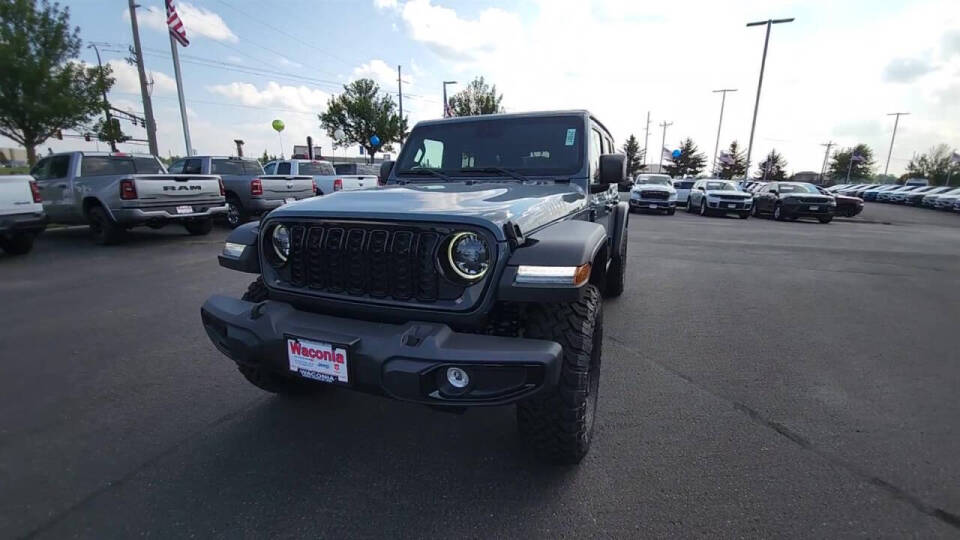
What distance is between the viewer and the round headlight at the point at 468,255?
197 centimetres

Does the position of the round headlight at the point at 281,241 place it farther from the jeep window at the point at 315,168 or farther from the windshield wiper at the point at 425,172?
the jeep window at the point at 315,168

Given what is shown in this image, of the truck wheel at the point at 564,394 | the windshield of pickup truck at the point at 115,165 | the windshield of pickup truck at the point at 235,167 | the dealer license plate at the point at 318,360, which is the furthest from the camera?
the windshield of pickup truck at the point at 235,167

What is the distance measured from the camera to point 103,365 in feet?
11.4

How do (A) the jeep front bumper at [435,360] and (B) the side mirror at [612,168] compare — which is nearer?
(A) the jeep front bumper at [435,360]

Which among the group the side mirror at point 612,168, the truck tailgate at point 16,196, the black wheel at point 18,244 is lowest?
the black wheel at point 18,244

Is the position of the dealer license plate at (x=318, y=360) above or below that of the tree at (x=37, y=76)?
below

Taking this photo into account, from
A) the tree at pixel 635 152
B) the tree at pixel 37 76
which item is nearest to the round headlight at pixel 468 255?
the tree at pixel 37 76

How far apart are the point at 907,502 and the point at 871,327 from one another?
330 cm

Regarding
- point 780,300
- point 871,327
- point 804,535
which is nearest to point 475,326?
point 804,535

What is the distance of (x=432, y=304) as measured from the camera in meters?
1.99

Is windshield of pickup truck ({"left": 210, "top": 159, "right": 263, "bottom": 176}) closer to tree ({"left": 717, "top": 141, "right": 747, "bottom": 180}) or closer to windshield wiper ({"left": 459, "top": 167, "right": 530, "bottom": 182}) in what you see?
windshield wiper ({"left": 459, "top": 167, "right": 530, "bottom": 182})

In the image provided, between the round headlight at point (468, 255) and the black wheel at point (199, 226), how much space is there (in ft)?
31.2

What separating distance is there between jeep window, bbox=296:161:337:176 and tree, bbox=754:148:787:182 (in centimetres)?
6219

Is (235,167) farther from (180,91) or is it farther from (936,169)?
(936,169)
